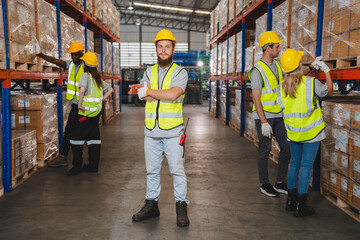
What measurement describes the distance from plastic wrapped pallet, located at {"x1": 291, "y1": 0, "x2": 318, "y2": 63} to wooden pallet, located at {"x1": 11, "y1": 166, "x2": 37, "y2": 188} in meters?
4.17

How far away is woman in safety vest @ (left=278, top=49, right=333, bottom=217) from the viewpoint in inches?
131

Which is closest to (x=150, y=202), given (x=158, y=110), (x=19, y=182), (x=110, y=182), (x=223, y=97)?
(x=158, y=110)

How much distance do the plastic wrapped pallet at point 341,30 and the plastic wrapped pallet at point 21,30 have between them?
3885 mm

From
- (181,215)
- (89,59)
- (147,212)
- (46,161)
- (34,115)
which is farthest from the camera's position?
(46,161)

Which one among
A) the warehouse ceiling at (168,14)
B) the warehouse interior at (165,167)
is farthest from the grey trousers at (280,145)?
the warehouse ceiling at (168,14)

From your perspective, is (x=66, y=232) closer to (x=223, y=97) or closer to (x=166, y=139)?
(x=166, y=139)

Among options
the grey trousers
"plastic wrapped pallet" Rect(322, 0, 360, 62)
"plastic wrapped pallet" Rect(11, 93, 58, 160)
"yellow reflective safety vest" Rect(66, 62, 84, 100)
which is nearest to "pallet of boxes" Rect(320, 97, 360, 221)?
the grey trousers

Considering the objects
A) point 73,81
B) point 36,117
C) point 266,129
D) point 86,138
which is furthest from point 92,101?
point 266,129

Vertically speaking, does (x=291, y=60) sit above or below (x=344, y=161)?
above

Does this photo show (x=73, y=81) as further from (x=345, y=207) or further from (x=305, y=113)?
(x=345, y=207)

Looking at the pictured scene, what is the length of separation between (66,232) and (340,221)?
8.87 feet

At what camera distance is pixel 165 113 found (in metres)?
3.12

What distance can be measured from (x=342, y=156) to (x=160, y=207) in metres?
2.08

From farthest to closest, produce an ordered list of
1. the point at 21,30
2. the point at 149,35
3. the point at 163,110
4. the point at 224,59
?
the point at 149,35 < the point at 224,59 < the point at 21,30 < the point at 163,110
